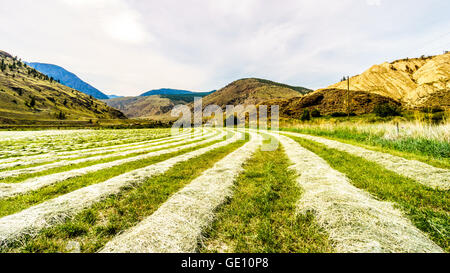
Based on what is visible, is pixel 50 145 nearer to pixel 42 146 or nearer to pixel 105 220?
pixel 42 146

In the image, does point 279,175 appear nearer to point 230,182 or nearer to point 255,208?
point 230,182

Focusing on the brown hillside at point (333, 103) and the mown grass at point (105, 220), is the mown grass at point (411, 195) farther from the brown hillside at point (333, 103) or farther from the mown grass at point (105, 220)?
the brown hillside at point (333, 103)

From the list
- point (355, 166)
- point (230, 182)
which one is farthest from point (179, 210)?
point (355, 166)

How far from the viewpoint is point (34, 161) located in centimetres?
1369

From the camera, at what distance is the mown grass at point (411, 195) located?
4.37m

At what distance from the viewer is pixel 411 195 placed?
633cm

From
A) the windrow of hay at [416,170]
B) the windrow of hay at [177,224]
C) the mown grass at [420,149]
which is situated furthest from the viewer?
the mown grass at [420,149]

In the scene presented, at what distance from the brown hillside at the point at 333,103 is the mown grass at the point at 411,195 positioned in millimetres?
90135

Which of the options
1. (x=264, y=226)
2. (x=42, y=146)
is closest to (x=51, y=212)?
(x=264, y=226)

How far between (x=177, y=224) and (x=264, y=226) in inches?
93.3

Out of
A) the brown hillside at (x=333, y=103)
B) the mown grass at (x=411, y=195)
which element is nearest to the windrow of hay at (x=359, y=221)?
the mown grass at (x=411, y=195)

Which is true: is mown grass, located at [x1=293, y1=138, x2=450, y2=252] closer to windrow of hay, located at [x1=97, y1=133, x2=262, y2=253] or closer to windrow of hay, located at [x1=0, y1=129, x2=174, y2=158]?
windrow of hay, located at [x1=97, y1=133, x2=262, y2=253]
